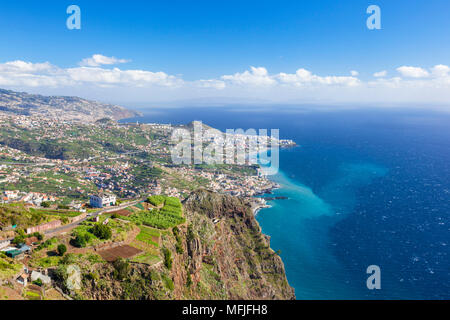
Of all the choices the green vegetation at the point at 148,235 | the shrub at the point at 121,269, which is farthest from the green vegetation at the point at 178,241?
the shrub at the point at 121,269

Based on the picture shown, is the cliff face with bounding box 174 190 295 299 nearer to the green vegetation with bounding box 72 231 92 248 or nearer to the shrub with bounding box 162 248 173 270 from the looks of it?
the shrub with bounding box 162 248 173 270

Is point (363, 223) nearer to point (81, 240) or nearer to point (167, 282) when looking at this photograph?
point (167, 282)

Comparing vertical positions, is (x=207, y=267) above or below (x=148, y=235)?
below

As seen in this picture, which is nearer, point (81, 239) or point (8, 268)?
point (8, 268)

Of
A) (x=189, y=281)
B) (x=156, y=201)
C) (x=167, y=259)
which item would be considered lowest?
(x=189, y=281)

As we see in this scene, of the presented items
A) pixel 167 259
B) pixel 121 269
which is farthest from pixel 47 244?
pixel 167 259

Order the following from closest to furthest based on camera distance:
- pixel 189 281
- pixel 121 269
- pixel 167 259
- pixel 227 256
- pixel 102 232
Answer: pixel 121 269, pixel 167 259, pixel 102 232, pixel 189 281, pixel 227 256

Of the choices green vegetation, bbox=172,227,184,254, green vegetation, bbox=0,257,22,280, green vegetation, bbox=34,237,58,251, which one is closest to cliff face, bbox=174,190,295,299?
green vegetation, bbox=172,227,184,254
